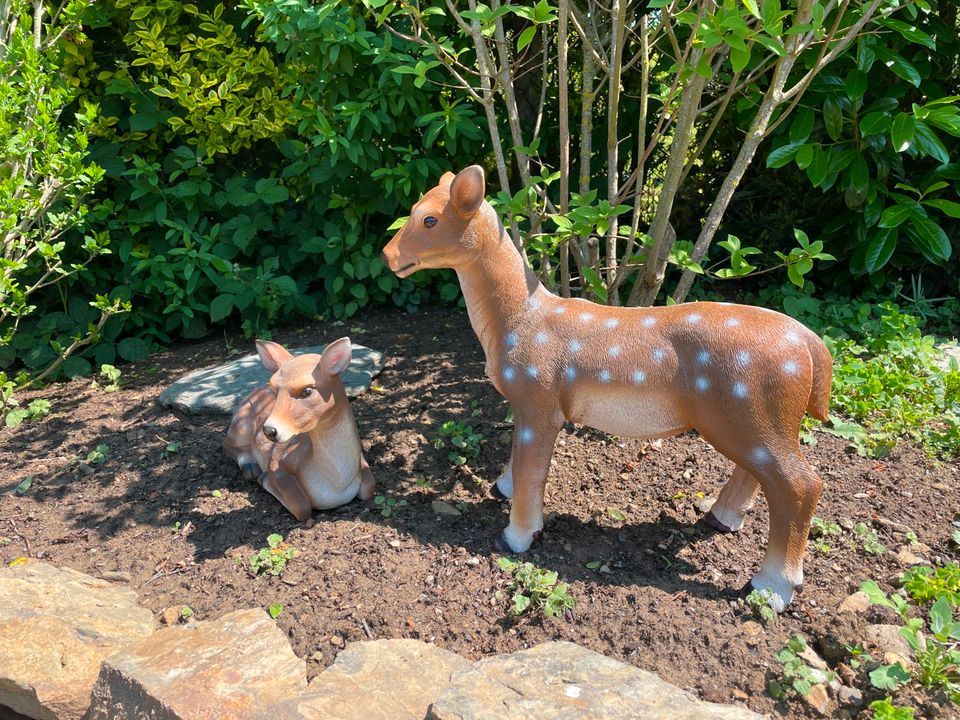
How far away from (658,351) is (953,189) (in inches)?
160

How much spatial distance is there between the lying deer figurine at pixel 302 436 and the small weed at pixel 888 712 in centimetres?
223

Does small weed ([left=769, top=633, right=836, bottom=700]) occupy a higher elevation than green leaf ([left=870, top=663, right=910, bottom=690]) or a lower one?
lower

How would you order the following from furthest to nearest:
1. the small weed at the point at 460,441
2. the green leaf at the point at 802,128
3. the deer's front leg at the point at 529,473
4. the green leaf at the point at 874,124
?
1. the green leaf at the point at 802,128
2. the green leaf at the point at 874,124
3. the small weed at the point at 460,441
4. the deer's front leg at the point at 529,473

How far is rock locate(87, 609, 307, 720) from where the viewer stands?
2.54 meters

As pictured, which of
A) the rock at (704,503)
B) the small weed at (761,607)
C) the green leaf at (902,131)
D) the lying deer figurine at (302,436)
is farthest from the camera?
the green leaf at (902,131)

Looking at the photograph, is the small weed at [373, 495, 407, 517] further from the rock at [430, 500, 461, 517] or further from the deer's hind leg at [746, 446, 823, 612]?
the deer's hind leg at [746, 446, 823, 612]

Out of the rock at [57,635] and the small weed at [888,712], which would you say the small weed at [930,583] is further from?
the rock at [57,635]

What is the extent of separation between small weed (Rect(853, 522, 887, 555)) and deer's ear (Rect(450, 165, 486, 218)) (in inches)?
86.2

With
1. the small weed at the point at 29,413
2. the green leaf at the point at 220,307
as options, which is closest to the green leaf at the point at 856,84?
the green leaf at the point at 220,307

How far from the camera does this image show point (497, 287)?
3.09 meters

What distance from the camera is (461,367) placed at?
4938mm

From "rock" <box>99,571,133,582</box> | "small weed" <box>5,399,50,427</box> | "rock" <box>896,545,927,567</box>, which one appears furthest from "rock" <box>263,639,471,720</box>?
"small weed" <box>5,399,50,427</box>

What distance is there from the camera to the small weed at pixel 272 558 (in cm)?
322

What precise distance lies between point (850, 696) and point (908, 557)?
0.89m
